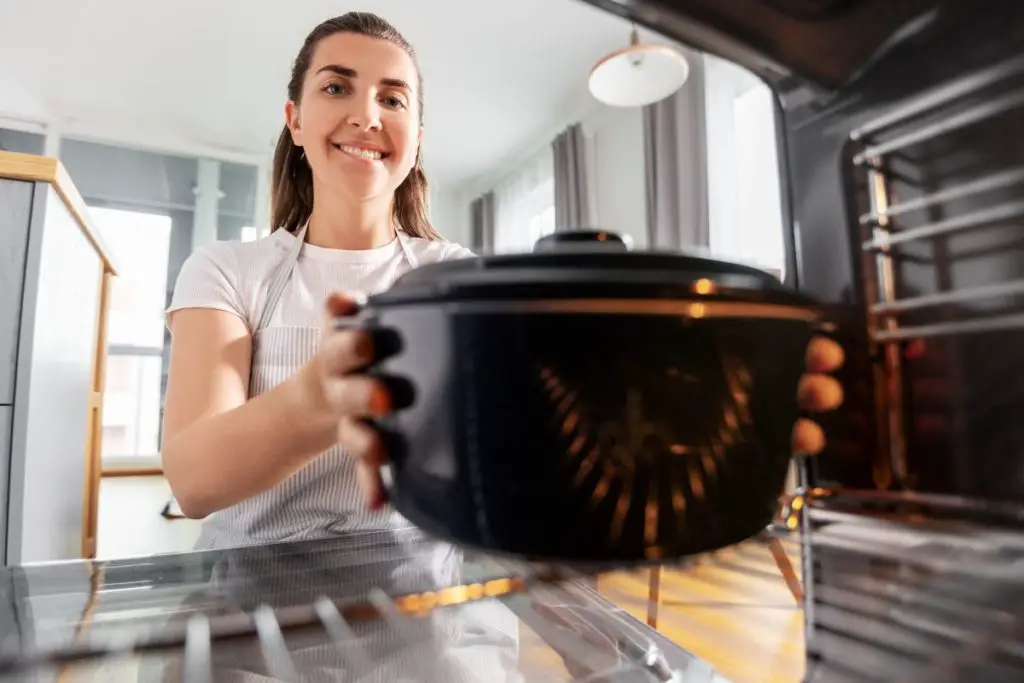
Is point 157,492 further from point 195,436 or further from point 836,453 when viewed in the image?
point 836,453

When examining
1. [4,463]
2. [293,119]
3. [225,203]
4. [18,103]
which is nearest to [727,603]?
[293,119]

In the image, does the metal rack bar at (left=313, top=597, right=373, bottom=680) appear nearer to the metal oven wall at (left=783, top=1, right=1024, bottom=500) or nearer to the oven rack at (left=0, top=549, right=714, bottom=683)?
the oven rack at (left=0, top=549, right=714, bottom=683)

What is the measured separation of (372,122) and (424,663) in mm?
480

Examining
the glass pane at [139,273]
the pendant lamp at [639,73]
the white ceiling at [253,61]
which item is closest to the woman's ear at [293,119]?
the pendant lamp at [639,73]

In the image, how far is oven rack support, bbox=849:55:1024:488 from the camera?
229 mm

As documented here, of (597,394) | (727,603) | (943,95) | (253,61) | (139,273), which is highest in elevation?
(253,61)

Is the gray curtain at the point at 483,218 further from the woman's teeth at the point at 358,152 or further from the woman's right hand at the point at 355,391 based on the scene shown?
the woman's right hand at the point at 355,391

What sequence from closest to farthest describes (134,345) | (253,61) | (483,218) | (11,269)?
(11,269) < (253,61) < (134,345) < (483,218)

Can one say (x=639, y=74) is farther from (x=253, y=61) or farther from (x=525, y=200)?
(x=525, y=200)

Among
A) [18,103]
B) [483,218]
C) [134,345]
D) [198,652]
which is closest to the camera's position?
[198,652]

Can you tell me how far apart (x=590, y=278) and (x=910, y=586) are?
202 millimetres

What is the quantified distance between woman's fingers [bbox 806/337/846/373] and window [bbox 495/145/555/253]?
362 centimetres

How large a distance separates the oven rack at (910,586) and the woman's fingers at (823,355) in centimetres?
6

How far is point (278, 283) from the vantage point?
74 centimetres
